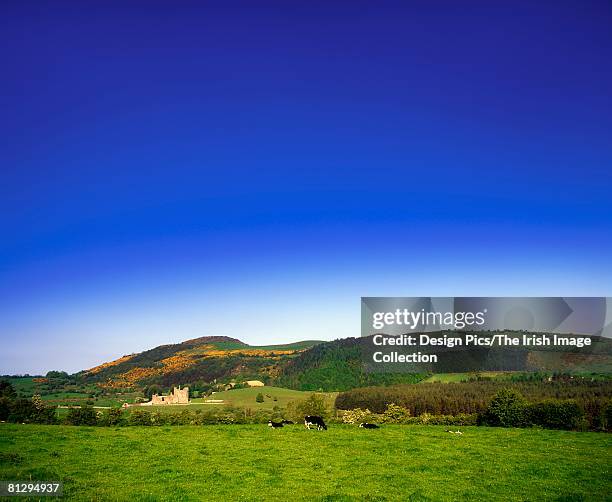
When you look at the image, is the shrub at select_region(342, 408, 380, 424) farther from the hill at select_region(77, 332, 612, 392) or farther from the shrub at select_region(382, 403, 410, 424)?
the hill at select_region(77, 332, 612, 392)

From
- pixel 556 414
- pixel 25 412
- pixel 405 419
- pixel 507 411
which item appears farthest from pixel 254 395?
pixel 556 414

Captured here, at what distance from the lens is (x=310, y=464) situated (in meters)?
16.5

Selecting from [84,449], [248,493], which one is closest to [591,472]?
[248,493]

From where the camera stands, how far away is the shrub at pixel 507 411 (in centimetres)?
3088

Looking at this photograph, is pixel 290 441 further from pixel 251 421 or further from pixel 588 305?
pixel 588 305

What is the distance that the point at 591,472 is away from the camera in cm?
1541

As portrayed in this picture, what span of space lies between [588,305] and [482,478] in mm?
49819

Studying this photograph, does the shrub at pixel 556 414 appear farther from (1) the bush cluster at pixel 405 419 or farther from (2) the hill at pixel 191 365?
(2) the hill at pixel 191 365

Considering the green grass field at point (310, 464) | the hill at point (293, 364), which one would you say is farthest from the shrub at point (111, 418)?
the hill at point (293, 364)

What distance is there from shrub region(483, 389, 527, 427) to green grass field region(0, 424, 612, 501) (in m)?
5.85

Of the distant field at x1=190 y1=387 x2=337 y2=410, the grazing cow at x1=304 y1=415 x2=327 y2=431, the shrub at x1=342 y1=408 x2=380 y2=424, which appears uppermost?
the grazing cow at x1=304 y1=415 x2=327 y2=431

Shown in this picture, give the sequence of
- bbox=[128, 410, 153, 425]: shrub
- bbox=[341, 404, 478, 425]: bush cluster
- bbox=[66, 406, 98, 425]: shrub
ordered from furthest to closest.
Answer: bbox=[341, 404, 478, 425]: bush cluster → bbox=[128, 410, 153, 425]: shrub → bbox=[66, 406, 98, 425]: shrub

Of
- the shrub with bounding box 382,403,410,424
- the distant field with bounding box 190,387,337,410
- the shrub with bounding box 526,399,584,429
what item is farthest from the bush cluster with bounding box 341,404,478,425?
the distant field with bounding box 190,387,337,410

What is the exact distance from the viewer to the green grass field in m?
12.7
